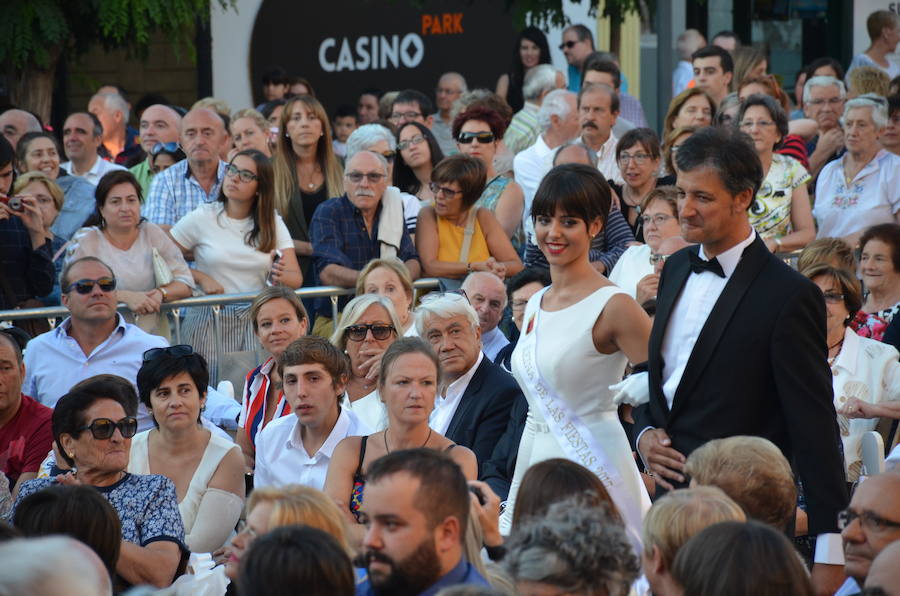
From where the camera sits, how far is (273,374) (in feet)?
22.8

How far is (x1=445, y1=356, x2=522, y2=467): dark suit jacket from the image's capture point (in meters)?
6.14

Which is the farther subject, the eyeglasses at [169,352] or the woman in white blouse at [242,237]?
the woman in white blouse at [242,237]

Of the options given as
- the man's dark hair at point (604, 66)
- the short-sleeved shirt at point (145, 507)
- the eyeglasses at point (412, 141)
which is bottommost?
the short-sleeved shirt at point (145, 507)

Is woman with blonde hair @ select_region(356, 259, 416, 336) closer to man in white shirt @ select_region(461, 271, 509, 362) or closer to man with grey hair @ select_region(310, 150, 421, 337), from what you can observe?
man in white shirt @ select_region(461, 271, 509, 362)

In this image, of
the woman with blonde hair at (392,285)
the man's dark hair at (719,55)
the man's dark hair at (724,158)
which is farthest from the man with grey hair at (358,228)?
the man's dark hair at (724,158)

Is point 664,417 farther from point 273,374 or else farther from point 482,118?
point 482,118

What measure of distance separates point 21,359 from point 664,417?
141 inches

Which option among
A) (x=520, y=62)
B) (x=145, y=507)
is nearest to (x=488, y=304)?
(x=145, y=507)

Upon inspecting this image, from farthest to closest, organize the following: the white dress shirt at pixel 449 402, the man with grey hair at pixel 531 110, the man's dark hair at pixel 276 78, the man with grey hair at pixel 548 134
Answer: the man's dark hair at pixel 276 78 → the man with grey hair at pixel 531 110 → the man with grey hair at pixel 548 134 → the white dress shirt at pixel 449 402

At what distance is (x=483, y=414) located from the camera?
20.3 feet

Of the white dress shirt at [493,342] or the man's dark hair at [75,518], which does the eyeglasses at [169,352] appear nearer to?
the white dress shirt at [493,342]

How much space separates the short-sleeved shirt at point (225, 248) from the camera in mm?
8281

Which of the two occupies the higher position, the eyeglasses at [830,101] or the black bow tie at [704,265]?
the eyeglasses at [830,101]

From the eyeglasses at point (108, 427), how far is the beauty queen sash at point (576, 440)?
5.68 feet
